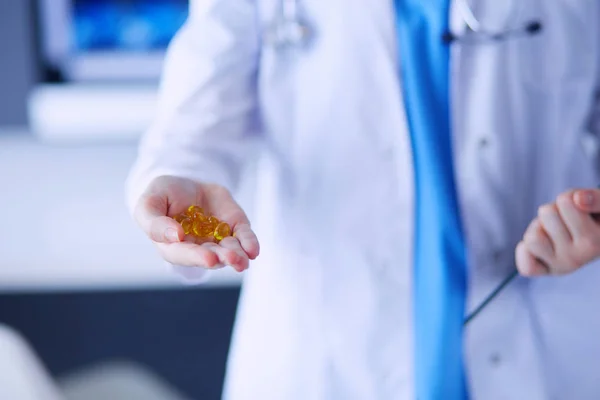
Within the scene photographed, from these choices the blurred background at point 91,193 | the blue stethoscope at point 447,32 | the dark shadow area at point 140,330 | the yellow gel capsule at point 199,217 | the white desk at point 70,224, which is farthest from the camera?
the dark shadow area at point 140,330

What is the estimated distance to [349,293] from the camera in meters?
0.88

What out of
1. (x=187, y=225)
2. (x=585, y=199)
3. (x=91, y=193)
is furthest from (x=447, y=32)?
(x=91, y=193)

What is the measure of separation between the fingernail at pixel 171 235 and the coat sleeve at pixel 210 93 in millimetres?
188

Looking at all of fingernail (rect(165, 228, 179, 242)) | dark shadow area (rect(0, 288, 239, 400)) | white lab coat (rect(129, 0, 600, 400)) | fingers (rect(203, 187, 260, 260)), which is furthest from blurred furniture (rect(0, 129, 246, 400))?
fingernail (rect(165, 228, 179, 242))

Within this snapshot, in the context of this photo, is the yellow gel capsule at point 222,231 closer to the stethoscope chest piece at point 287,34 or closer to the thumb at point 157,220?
the thumb at point 157,220

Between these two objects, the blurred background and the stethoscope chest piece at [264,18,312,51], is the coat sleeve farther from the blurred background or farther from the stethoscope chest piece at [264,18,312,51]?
the blurred background

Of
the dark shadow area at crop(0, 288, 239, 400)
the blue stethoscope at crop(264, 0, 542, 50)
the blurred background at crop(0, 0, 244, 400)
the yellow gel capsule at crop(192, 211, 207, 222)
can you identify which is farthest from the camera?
the dark shadow area at crop(0, 288, 239, 400)

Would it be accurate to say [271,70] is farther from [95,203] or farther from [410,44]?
[95,203]

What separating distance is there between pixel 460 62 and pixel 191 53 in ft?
1.08

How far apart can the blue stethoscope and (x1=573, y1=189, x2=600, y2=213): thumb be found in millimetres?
259

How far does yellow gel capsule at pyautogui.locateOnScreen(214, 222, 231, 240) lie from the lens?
664mm

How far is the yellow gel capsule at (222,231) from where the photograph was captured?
0.66m

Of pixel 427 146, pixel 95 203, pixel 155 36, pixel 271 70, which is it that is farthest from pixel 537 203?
pixel 155 36

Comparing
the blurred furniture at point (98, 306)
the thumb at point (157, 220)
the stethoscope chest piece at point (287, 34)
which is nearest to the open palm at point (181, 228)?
the thumb at point (157, 220)
